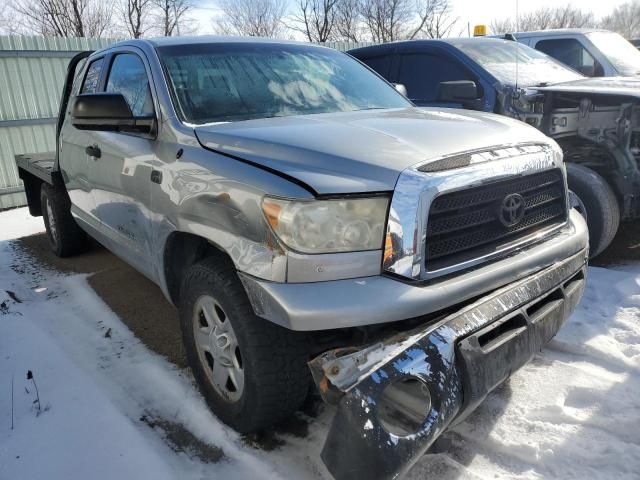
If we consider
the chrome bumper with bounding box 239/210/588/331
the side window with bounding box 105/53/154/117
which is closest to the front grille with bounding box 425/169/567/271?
the chrome bumper with bounding box 239/210/588/331

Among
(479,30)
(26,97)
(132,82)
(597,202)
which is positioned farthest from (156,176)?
(26,97)

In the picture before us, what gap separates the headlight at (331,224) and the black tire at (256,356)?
40 centimetres

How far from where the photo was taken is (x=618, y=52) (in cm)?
680

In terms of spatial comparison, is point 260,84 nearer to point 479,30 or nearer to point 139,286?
point 139,286

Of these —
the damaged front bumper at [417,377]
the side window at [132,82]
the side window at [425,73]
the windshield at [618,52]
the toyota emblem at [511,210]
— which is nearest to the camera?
the damaged front bumper at [417,377]

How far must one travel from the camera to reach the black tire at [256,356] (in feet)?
6.93

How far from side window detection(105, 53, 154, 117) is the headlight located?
4.32 ft

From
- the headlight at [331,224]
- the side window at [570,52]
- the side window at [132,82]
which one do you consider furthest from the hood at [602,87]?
the side window at [132,82]

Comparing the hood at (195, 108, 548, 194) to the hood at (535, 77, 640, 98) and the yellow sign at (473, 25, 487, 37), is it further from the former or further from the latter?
the yellow sign at (473, 25, 487, 37)

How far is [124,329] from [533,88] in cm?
394

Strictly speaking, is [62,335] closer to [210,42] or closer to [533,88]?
[210,42]

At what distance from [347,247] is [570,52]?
21.4 feet

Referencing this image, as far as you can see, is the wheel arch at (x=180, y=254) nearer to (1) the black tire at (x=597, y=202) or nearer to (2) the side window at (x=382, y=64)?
(1) the black tire at (x=597, y=202)

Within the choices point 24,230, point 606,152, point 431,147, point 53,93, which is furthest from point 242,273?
point 53,93
